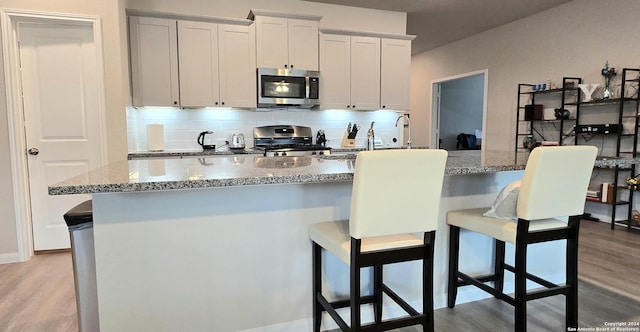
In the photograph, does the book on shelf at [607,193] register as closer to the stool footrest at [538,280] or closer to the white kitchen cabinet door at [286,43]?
the stool footrest at [538,280]

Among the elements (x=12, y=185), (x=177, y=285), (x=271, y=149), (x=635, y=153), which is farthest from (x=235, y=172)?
(x=635, y=153)

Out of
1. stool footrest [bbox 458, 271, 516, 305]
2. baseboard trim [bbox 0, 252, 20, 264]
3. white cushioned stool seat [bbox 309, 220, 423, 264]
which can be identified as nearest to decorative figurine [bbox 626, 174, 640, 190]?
stool footrest [bbox 458, 271, 516, 305]

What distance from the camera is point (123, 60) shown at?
345 cm

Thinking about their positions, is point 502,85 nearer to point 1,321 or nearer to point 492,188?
point 492,188

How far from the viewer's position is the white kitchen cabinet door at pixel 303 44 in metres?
4.16

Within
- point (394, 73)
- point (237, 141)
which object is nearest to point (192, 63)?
point (237, 141)

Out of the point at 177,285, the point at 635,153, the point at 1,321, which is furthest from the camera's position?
the point at 635,153

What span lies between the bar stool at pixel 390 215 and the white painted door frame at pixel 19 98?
3022 millimetres

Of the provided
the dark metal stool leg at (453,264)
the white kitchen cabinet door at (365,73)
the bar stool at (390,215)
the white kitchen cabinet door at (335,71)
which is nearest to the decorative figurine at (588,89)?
the white kitchen cabinet door at (365,73)

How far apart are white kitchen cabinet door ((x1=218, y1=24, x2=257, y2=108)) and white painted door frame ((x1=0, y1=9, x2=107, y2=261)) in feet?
3.72

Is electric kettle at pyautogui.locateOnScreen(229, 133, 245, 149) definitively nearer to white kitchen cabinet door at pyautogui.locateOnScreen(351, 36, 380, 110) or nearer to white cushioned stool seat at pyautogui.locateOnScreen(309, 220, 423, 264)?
white kitchen cabinet door at pyautogui.locateOnScreen(351, 36, 380, 110)

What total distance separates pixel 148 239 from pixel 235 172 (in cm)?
50

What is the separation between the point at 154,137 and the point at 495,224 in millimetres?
3443

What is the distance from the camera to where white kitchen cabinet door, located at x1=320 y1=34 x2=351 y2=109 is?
172 inches
